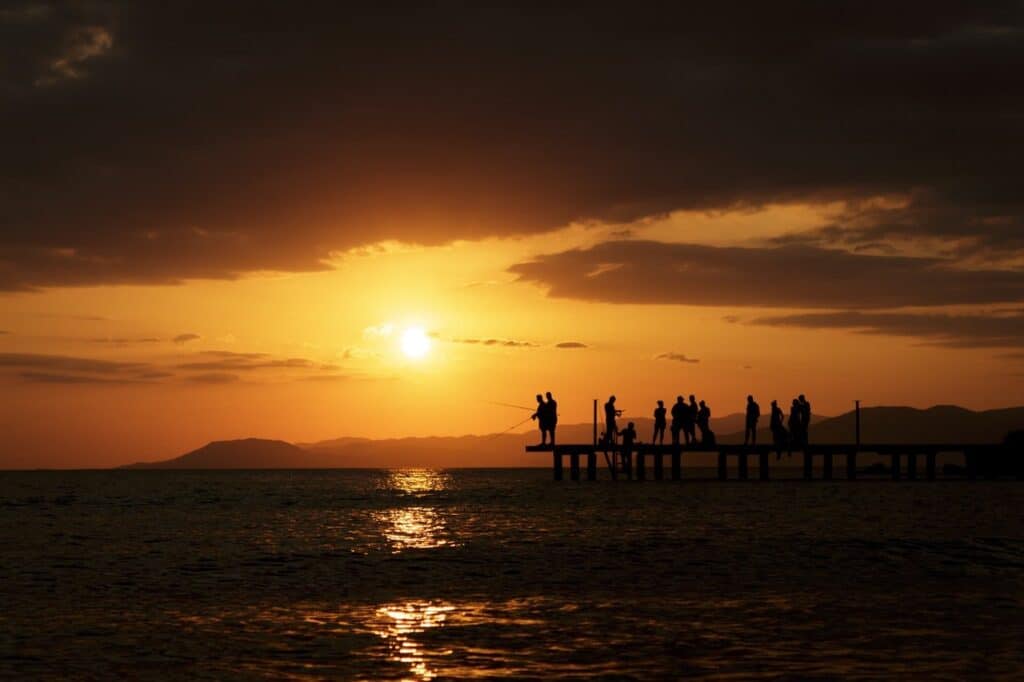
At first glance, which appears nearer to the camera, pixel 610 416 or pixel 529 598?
pixel 529 598

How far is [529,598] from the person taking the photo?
73.5 feet

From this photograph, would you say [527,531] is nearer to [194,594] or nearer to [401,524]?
[401,524]

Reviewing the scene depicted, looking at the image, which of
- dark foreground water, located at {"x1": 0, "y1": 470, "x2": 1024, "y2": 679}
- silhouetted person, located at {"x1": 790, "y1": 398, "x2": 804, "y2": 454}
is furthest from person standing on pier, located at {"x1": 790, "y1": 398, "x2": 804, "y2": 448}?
dark foreground water, located at {"x1": 0, "y1": 470, "x2": 1024, "y2": 679}

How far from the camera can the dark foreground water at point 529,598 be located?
15.8m

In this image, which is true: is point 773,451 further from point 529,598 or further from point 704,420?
point 529,598

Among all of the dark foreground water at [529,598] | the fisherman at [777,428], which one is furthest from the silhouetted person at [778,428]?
the dark foreground water at [529,598]

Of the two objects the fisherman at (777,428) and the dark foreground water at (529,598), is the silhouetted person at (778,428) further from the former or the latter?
the dark foreground water at (529,598)

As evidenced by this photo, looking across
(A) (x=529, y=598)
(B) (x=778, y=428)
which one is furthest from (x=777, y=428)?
(A) (x=529, y=598)

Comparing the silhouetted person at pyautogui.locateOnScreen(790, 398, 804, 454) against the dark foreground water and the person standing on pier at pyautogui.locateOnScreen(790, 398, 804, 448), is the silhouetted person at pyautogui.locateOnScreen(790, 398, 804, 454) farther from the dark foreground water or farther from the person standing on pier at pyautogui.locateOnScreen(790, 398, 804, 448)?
the dark foreground water

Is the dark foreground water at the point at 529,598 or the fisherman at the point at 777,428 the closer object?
the dark foreground water at the point at 529,598

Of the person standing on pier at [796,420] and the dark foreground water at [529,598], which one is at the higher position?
the person standing on pier at [796,420]

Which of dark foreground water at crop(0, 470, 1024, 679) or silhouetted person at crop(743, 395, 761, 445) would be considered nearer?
dark foreground water at crop(0, 470, 1024, 679)

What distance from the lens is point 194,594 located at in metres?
23.6

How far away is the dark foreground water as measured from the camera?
624 inches
